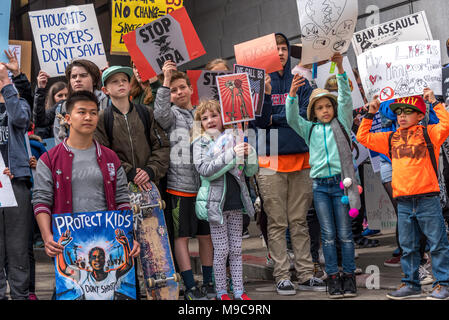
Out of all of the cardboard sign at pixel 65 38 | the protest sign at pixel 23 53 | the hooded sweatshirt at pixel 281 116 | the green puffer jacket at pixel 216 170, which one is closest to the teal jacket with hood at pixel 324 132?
the hooded sweatshirt at pixel 281 116

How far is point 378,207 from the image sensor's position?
6238mm

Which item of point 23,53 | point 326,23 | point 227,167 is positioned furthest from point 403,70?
point 23,53

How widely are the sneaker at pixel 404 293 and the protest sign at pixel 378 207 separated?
5.11 ft

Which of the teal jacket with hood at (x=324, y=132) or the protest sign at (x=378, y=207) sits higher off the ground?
the teal jacket with hood at (x=324, y=132)

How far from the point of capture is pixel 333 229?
16.3 ft

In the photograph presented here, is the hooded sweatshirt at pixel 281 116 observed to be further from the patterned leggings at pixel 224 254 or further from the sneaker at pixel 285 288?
the sneaker at pixel 285 288

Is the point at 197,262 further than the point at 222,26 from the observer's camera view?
No

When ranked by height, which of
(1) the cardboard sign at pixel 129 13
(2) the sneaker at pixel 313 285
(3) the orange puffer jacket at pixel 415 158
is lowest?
(2) the sneaker at pixel 313 285

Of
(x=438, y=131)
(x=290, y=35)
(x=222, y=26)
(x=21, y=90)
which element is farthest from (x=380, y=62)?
(x=222, y=26)

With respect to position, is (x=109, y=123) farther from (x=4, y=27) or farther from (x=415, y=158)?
(x=415, y=158)

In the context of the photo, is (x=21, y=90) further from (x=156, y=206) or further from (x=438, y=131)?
(x=438, y=131)

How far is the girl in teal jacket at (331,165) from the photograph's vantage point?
4883 mm

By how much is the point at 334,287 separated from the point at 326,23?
2177 millimetres
